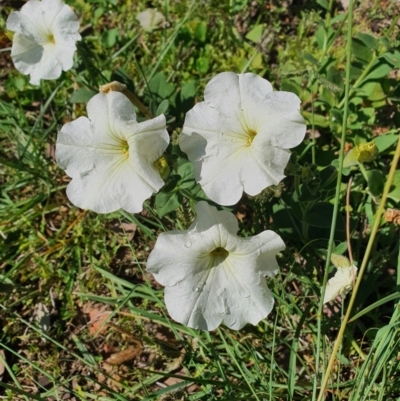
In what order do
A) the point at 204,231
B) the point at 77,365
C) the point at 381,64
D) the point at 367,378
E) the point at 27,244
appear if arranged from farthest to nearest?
the point at 27,244 < the point at 77,365 < the point at 381,64 < the point at 367,378 < the point at 204,231

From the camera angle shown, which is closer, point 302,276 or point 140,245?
point 302,276

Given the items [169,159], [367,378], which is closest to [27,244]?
[169,159]

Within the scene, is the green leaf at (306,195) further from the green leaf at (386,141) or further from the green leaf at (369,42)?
the green leaf at (369,42)

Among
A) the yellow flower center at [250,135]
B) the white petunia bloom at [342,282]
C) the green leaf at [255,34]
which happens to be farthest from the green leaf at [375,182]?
the green leaf at [255,34]

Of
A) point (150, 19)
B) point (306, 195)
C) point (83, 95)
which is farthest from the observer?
point (150, 19)

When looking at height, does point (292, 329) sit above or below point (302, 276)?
below

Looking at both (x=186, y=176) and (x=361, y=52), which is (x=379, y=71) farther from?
(x=186, y=176)

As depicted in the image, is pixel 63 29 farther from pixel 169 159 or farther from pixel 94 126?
pixel 169 159

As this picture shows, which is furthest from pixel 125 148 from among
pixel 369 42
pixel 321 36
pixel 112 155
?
pixel 321 36
